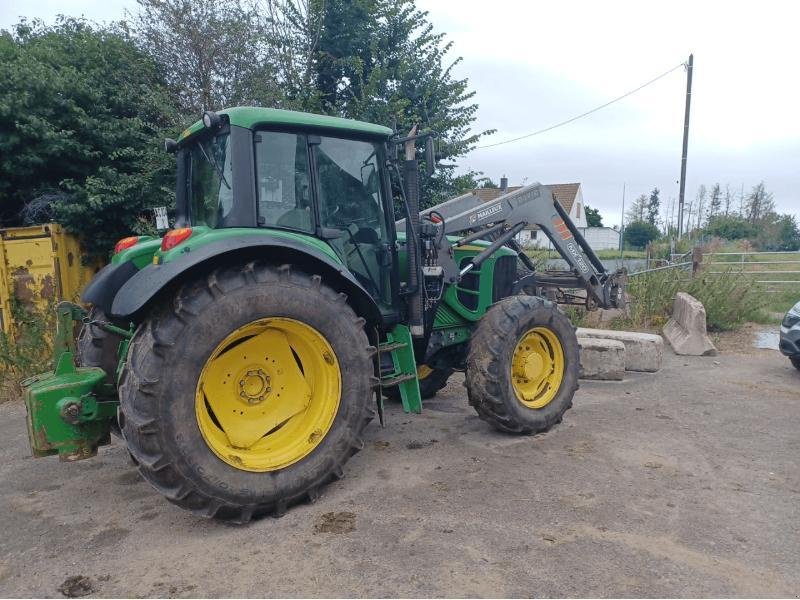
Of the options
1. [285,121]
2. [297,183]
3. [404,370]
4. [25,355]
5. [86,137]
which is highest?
[86,137]

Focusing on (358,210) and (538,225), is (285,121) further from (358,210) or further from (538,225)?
(538,225)

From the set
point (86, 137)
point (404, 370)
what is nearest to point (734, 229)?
point (86, 137)

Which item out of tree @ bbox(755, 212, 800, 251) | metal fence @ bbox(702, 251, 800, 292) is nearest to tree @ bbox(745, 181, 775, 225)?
tree @ bbox(755, 212, 800, 251)

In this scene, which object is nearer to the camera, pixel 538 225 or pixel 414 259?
pixel 414 259

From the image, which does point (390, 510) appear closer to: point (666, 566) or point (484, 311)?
point (666, 566)

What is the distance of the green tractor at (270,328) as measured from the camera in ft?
9.95

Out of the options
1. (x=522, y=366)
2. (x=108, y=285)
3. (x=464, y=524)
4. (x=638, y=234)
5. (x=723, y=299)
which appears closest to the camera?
(x=464, y=524)

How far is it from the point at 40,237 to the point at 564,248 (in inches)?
282

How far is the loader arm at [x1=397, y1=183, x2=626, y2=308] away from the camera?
16.7 feet

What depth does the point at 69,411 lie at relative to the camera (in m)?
3.23

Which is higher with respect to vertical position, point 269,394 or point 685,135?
point 685,135

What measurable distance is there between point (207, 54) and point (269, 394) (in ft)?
26.0

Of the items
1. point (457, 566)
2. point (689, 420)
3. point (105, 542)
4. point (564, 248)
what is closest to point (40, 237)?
point (105, 542)

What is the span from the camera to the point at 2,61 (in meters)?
9.27
